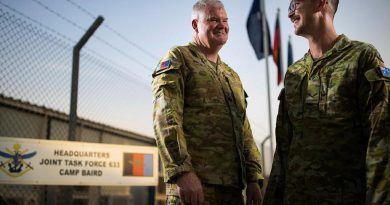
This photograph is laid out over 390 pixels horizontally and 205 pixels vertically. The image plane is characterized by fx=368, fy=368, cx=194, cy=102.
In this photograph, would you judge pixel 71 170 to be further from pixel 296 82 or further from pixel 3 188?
pixel 296 82

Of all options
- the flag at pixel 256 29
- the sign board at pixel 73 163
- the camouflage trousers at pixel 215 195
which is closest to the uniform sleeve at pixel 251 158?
the camouflage trousers at pixel 215 195

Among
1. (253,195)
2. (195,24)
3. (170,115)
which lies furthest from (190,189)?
(195,24)

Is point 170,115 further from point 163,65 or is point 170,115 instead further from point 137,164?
point 137,164

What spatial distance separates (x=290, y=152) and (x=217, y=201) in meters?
0.45

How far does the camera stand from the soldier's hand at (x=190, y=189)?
1718 millimetres

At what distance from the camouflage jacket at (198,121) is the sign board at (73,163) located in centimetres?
237

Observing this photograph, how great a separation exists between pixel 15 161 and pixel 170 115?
2555 mm

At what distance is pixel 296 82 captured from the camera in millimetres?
1937

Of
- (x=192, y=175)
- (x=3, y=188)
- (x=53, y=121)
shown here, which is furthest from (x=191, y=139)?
(x=53, y=121)

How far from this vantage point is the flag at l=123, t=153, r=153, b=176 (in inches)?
175

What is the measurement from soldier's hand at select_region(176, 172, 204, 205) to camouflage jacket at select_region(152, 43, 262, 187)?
4 centimetres

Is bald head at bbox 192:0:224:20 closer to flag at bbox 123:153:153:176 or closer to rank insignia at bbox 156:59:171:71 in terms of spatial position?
rank insignia at bbox 156:59:171:71

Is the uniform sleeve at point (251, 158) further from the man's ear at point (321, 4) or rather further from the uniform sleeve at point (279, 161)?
the man's ear at point (321, 4)

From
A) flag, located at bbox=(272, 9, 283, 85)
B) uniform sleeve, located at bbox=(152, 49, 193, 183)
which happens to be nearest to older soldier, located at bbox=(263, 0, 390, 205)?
uniform sleeve, located at bbox=(152, 49, 193, 183)
